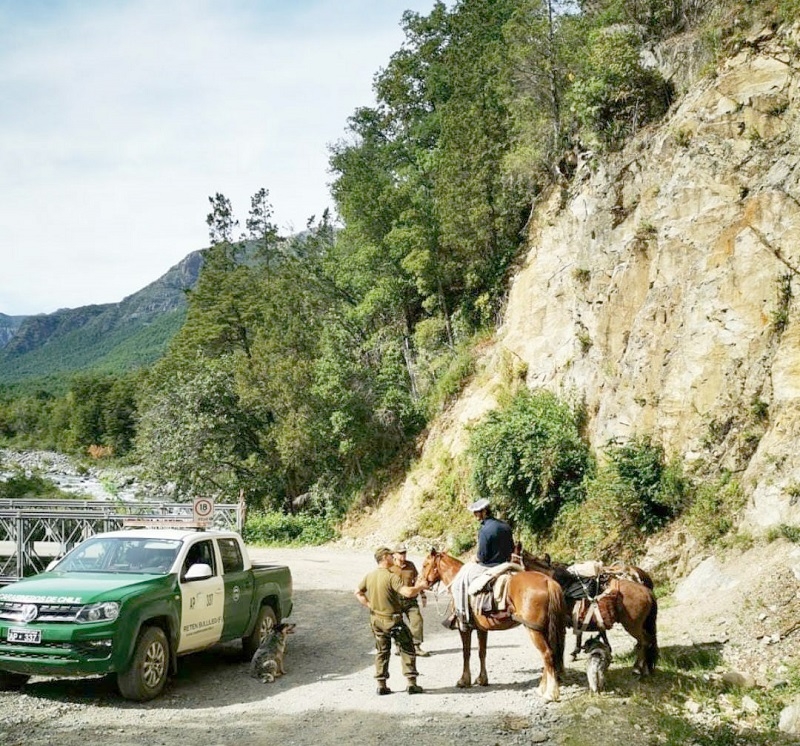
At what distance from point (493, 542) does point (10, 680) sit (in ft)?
20.2

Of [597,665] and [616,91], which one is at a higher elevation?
Answer: [616,91]

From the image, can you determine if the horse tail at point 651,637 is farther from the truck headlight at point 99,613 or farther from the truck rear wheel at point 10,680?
the truck rear wheel at point 10,680

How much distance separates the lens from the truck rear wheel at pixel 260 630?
11.4m

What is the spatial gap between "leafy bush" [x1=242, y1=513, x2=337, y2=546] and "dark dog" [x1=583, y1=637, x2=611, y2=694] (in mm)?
22958

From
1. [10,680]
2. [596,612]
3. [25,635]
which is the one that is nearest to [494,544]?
[596,612]

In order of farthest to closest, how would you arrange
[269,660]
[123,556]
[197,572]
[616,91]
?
[616,91] → [269,660] → [123,556] → [197,572]

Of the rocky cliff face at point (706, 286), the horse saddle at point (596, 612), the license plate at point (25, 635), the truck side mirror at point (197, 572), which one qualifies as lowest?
the horse saddle at point (596, 612)

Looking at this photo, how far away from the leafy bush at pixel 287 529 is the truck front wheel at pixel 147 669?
72.5 ft

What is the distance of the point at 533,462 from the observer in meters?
20.0

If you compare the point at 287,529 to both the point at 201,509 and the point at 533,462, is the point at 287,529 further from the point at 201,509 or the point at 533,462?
the point at 533,462

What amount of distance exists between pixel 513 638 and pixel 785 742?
615cm

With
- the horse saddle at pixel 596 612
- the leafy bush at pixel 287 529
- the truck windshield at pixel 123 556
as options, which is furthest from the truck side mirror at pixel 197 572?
the leafy bush at pixel 287 529

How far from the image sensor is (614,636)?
1203 cm

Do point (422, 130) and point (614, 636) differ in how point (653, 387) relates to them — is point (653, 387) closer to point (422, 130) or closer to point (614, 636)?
point (614, 636)
